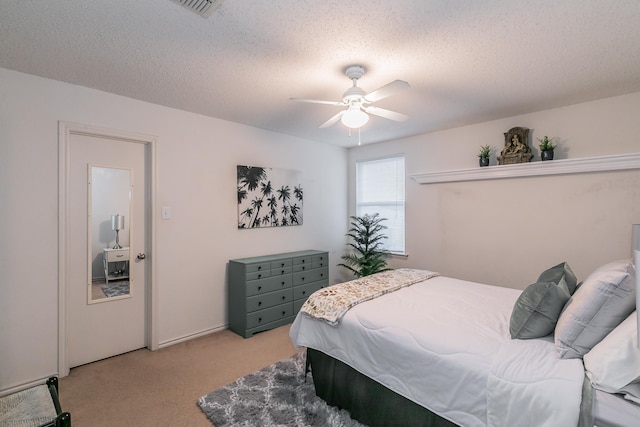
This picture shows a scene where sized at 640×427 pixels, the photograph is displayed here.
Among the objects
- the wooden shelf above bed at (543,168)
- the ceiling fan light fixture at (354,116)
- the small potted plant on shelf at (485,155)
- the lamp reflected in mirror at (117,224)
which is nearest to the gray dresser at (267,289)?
the lamp reflected in mirror at (117,224)

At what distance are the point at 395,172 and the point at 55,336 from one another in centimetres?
414

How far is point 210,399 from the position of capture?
84.0 inches

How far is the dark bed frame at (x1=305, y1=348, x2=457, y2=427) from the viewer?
161cm

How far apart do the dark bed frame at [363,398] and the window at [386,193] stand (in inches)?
98.8

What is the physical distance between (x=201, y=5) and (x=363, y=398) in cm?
240

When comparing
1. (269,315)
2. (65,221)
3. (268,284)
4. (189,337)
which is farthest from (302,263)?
(65,221)

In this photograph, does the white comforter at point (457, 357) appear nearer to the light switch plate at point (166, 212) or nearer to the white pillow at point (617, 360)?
the white pillow at point (617, 360)

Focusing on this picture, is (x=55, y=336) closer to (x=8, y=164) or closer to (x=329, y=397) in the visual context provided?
(x=8, y=164)

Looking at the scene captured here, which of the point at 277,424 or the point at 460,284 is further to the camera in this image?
the point at 460,284

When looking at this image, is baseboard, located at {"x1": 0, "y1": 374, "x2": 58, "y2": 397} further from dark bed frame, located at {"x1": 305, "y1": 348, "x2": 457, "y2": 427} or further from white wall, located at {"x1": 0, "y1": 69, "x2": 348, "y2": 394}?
dark bed frame, located at {"x1": 305, "y1": 348, "x2": 457, "y2": 427}

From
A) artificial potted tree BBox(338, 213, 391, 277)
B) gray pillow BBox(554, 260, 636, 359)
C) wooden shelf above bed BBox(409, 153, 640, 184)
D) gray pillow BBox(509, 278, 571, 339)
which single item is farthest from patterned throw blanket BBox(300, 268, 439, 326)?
wooden shelf above bed BBox(409, 153, 640, 184)

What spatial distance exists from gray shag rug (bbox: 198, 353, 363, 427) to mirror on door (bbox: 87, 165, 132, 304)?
147 centimetres

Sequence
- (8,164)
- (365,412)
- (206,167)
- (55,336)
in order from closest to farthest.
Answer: (365,412) < (8,164) < (55,336) < (206,167)

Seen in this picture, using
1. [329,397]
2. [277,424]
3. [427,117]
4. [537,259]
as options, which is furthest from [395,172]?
[277,424]
